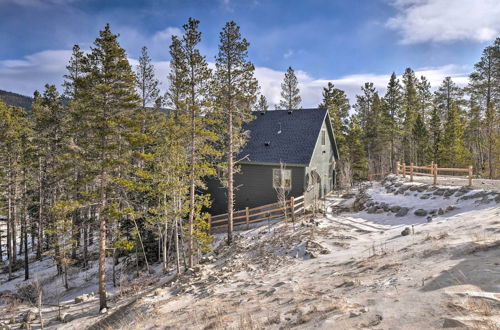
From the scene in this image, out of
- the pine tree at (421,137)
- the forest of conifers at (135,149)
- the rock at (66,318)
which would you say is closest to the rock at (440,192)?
the forest of conifers at (135,149)

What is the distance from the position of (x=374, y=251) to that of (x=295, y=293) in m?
4.05

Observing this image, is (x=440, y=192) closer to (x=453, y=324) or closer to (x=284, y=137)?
(x=284, y=137)

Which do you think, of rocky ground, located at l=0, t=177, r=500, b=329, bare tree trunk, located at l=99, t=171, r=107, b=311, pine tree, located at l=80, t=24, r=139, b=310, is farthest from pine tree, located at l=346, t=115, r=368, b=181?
bare tree trunk, located at l=99, t=171, r=107, b=311

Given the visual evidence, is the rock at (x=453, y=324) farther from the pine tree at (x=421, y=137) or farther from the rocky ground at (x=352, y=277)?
the pine tree at (x=421, y=137)

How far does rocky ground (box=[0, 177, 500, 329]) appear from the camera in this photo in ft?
17.6

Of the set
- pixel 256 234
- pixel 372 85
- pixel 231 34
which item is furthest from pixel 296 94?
pixel 256 234

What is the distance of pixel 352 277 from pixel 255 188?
1496 centimetres

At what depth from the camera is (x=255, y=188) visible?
74.7 feet

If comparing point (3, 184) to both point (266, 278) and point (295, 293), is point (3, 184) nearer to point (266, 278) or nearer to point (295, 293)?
point (266, 278)

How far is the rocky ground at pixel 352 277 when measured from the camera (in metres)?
5.37

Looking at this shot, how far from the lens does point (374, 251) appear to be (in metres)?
10.2

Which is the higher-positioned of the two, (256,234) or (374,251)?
(374,251)

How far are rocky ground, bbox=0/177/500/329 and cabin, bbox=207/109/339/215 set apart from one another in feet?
14.4

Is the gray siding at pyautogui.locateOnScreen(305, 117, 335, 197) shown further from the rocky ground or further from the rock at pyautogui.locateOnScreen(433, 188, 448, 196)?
the rock at pyautogui.locateOnScreen(433, 188, 448, 196)
